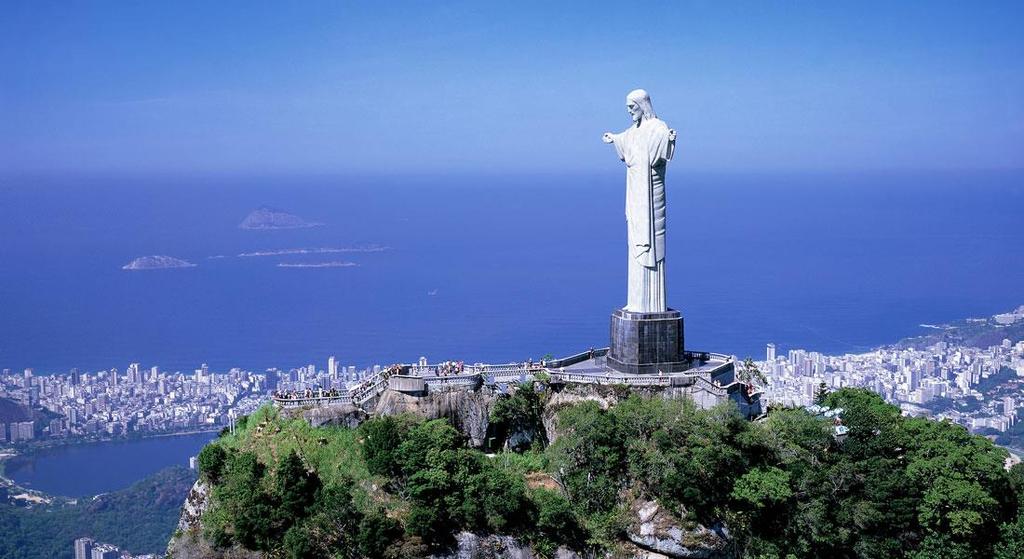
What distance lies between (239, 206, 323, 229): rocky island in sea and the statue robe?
144090 millimetres

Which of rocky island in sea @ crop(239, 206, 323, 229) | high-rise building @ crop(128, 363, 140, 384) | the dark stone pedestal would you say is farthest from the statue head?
rocky island in sea @ crop(239, 206, 323, 229)

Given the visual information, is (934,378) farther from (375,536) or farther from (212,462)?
(212,462)

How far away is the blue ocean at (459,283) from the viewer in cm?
9400

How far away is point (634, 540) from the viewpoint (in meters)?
24.2

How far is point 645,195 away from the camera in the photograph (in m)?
28.2

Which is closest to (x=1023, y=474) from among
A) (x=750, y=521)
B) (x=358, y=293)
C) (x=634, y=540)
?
(x=750, y=521)

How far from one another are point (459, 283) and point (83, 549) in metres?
72.9

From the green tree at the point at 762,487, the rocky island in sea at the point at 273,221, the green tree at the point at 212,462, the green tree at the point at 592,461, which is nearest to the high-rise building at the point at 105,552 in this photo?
the green tree at the point at 212,462

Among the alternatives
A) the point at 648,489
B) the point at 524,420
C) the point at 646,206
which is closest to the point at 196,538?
the point at 524,420

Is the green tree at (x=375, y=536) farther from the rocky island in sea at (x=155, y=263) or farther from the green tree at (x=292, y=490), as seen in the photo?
the rocky island in sea at (x=155, y=263)

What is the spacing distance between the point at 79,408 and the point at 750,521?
6412 centimetres

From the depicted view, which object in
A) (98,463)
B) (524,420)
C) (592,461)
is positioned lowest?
(98,463)

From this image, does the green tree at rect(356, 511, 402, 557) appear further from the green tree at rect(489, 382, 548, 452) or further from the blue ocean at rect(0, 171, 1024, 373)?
the blue ocean at rect(0, 171, 1024, 373)

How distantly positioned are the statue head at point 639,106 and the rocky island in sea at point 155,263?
116 m
